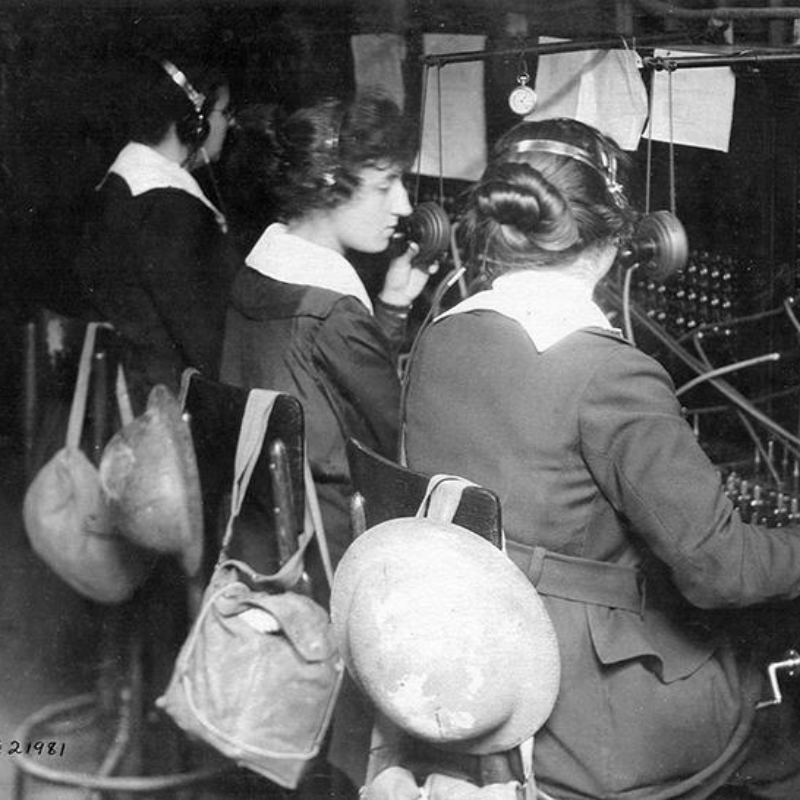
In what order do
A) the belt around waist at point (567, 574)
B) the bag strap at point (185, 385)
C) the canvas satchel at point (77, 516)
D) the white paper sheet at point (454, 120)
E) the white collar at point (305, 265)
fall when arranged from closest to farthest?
1. the belt around waist at point (567, 574)
2. the bag strap at point (185, 385)
3. the white collar at point (305, 265)
4. the canvas satchel at point (77, 516)
5. the white paper sheet at point (454, 120)

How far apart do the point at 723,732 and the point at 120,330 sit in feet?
5.37

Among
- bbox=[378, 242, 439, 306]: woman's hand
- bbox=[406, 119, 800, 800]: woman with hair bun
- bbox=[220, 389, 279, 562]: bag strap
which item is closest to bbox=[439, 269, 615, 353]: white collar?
bbox=[406, 119, 800, 800]: woman with hair bun

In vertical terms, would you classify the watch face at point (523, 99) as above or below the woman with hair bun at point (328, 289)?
above

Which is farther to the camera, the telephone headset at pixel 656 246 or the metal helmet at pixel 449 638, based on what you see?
the telephone headset at pixel 656 246

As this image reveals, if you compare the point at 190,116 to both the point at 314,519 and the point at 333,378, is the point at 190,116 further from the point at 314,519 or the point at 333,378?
the point at 314,519

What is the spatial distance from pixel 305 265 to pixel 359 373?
0.84 feet

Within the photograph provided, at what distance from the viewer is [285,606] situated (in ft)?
6.00

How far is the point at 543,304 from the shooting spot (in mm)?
1608

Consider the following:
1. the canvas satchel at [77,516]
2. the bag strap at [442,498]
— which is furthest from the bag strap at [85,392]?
the bag strap at [442,498]

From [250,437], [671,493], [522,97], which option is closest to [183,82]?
[522,97]

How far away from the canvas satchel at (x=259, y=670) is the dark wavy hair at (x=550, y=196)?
0.48m

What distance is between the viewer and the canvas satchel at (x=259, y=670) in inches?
71.7

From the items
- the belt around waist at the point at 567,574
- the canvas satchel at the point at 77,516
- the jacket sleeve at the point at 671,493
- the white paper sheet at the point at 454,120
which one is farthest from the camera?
the white paper sheet at the point at 454,120

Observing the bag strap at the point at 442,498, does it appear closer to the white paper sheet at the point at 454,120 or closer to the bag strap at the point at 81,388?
the bag strap at the point at 81,388
